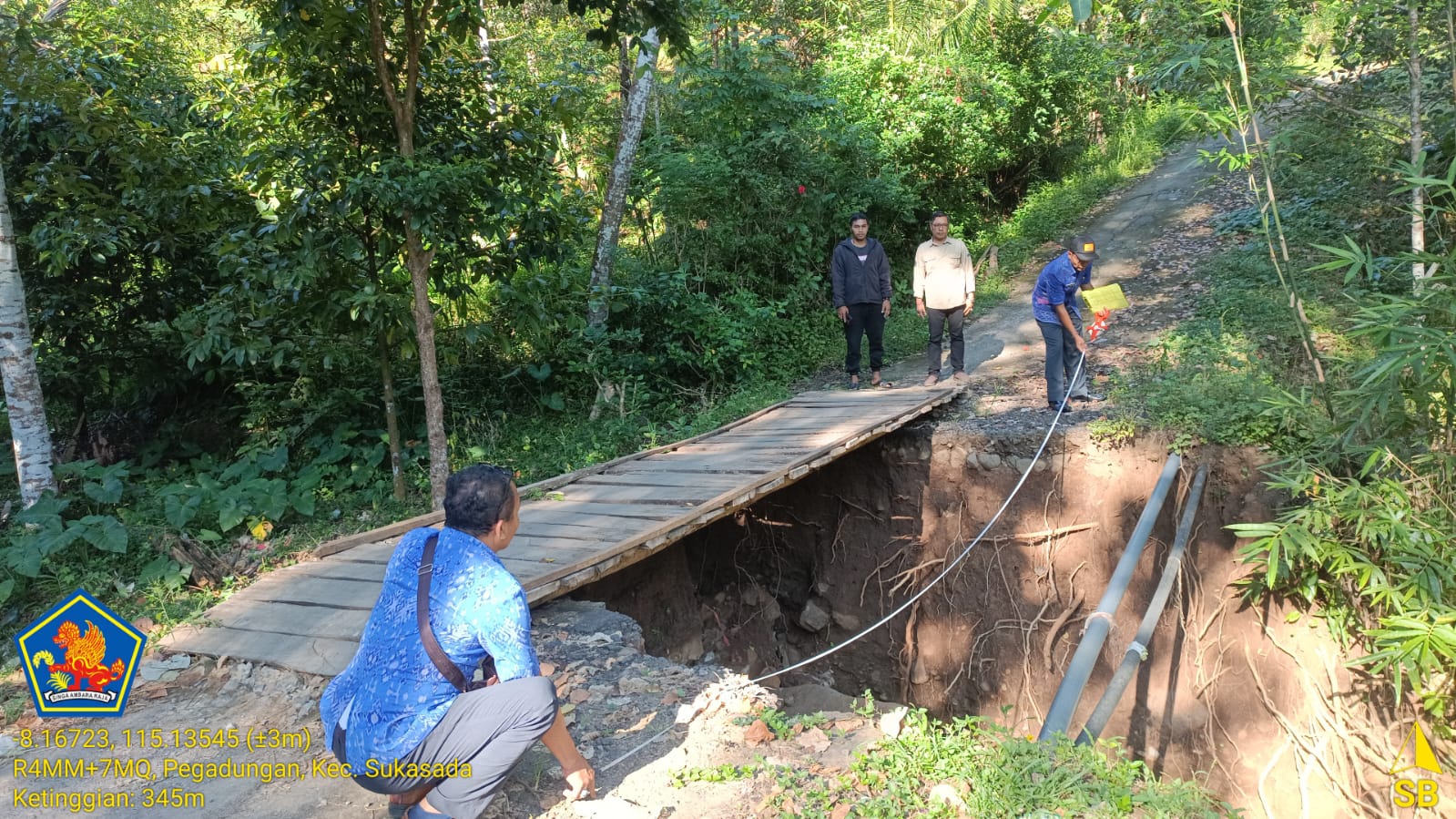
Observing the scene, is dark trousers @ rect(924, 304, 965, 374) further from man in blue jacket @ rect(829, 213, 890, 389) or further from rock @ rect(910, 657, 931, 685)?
rock @ rect(910, 657, 931, 685)

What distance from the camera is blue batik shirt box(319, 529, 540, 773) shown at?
8.41 ft

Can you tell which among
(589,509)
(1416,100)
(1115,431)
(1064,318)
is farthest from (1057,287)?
(589,509)

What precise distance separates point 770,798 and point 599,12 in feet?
16.0

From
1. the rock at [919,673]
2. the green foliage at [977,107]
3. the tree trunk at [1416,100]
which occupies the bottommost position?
the rock at [919,673]

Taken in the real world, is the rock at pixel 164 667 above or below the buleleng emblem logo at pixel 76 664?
below

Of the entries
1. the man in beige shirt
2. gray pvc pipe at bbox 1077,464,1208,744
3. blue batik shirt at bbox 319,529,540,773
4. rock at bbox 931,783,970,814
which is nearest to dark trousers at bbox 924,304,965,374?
the man in beige shirt

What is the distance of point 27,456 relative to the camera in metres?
5.90

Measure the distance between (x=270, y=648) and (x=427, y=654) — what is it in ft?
6.91

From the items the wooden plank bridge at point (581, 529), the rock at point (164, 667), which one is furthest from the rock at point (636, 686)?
the rock at point (164, 667)

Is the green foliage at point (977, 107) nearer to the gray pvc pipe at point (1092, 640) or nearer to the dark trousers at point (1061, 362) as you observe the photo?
the dark trousers at point (1061, 362)

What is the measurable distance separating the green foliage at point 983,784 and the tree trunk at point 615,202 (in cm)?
659

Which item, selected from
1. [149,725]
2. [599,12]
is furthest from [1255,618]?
[149,725]

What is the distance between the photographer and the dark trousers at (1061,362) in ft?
22.3

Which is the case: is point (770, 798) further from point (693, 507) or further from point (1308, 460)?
point (1308, 460)
